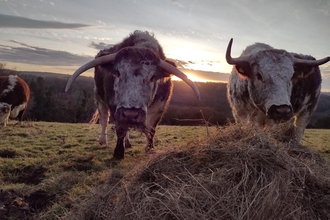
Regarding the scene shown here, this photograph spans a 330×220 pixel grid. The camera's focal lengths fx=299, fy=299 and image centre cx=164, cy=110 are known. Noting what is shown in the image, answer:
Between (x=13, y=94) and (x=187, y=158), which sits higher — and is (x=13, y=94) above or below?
below

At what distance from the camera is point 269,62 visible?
5.90 metres

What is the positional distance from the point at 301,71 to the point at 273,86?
1.17 metres

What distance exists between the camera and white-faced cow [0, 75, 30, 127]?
538 inches

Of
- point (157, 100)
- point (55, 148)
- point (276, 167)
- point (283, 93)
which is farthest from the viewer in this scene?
point (55, 148)

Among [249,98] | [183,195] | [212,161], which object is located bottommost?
[183,195]

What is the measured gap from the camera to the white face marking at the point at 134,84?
5191 mm

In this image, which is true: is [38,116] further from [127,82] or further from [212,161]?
[212,161]

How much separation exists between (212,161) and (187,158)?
0.31 m

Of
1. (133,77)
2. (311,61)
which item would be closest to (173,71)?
(133,77)

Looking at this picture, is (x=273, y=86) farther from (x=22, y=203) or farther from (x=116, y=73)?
(x=22, y=203)

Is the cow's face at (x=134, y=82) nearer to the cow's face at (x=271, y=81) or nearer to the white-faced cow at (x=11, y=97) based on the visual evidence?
the cow's face at (x=271, y=81)

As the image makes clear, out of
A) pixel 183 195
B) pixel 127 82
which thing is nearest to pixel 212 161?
pixel 183 195

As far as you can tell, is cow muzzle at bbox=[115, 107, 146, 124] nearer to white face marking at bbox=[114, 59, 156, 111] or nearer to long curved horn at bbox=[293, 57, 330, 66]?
white face marking at bbox=[114, 59, 156, 111]

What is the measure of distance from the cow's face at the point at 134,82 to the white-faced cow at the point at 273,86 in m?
1.67
